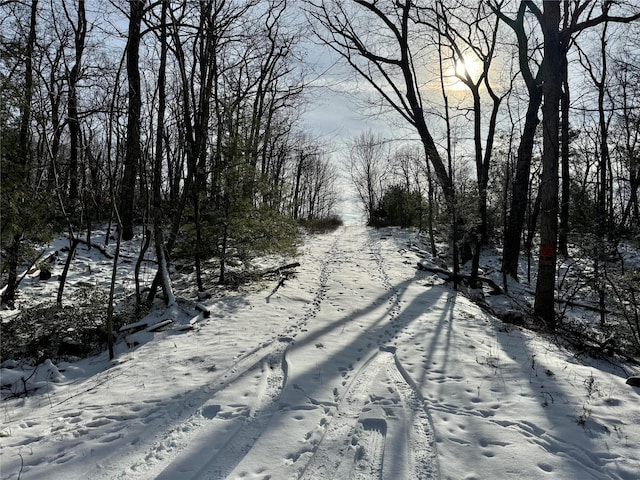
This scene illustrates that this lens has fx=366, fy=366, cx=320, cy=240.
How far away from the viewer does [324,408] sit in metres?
3.51

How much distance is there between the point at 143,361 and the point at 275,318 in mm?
2340

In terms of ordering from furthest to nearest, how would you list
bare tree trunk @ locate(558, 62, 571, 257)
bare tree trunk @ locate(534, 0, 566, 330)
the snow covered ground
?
bare tree trunk @ locate(558, 62, 571, 257) → bare tree trunk @ locate(534, 0, 566, 330) → the snow covered ground

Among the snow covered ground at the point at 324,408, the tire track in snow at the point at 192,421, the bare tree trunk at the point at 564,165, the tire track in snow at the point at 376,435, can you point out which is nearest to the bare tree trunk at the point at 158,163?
the snow covered ground at the point at 324,408

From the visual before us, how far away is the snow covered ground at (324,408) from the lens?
270cm

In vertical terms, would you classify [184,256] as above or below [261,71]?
below

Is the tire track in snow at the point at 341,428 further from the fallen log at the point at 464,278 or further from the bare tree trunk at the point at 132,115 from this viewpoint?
the fallen log at the point at 464,278

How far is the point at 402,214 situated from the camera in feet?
105

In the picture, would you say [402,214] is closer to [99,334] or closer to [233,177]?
[233,177]

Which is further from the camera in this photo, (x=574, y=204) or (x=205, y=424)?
(x=574, y=204)

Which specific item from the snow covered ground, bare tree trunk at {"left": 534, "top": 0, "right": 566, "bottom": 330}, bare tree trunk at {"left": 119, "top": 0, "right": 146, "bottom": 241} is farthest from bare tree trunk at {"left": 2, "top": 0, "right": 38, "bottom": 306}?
bare tree trunk at {"left": 534, "top": 0, "right": 566, "bottom": 330}

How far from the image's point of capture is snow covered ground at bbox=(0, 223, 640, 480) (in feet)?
8.85

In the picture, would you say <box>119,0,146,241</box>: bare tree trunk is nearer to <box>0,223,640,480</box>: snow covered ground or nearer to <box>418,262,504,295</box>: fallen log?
<box>0,223,640,480</box>: snow covered ground

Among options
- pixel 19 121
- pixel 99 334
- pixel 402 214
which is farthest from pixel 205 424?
pixel 402 214

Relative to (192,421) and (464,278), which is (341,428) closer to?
(192,421)
